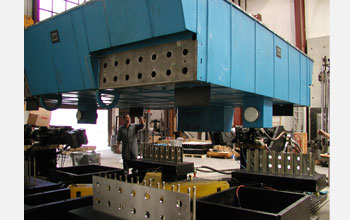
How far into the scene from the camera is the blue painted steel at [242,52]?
1306 mm

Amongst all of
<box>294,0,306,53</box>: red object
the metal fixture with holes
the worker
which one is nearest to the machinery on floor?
the metal fixture with holes

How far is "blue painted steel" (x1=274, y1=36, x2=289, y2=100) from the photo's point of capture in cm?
185

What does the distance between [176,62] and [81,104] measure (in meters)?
1.38

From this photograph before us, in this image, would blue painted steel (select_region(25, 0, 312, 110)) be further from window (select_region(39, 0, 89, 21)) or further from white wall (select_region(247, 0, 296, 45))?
window (select_region(39, 0, 89, 21))

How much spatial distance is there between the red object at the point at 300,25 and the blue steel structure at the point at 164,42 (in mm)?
7643

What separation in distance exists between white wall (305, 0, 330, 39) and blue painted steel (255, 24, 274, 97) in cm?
833

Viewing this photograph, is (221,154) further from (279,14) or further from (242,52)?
(242,52)

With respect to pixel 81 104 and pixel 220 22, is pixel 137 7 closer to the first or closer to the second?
pixel 220 22

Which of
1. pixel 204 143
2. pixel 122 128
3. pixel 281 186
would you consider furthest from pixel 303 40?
pixel 281 186

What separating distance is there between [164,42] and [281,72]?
116 cm

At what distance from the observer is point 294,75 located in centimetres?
224

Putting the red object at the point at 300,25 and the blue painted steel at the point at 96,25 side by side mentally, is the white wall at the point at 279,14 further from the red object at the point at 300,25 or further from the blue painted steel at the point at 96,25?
the blue painted steel at the point at 96,25

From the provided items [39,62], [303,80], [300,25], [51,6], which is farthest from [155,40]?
[51,6]

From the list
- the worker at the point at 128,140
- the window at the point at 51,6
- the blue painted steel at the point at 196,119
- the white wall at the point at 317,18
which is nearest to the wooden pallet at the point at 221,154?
the worker at the point at 128,140
